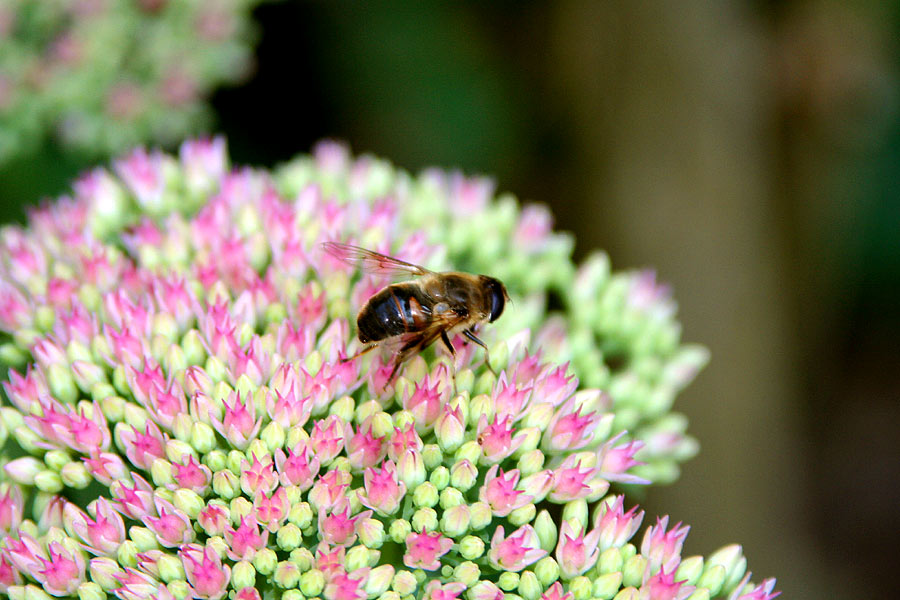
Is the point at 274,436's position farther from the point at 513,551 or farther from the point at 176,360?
the point at 513,551

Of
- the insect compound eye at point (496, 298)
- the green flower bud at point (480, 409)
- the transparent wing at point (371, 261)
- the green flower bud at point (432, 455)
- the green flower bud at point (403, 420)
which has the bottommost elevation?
the green flower bud at point (432, 455)

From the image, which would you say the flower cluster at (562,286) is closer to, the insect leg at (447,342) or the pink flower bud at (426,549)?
the insect leg at (447,342)

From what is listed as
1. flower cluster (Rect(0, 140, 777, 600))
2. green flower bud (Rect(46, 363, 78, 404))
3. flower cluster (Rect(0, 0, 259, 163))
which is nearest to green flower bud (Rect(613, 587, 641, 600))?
flower cluster (Rect(0, 140, 777, 600))

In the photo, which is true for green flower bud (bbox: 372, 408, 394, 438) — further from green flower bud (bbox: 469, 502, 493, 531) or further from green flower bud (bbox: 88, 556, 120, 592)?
green flower bud (bbox: 88, 556, 120, 592)

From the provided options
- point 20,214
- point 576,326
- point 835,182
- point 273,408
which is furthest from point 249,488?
Answer: point 835,182

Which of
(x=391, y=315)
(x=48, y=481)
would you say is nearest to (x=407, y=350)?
(x=391, y=315)

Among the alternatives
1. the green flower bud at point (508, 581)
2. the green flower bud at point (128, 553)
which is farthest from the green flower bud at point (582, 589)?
the green flower bud at point (128, 553)
